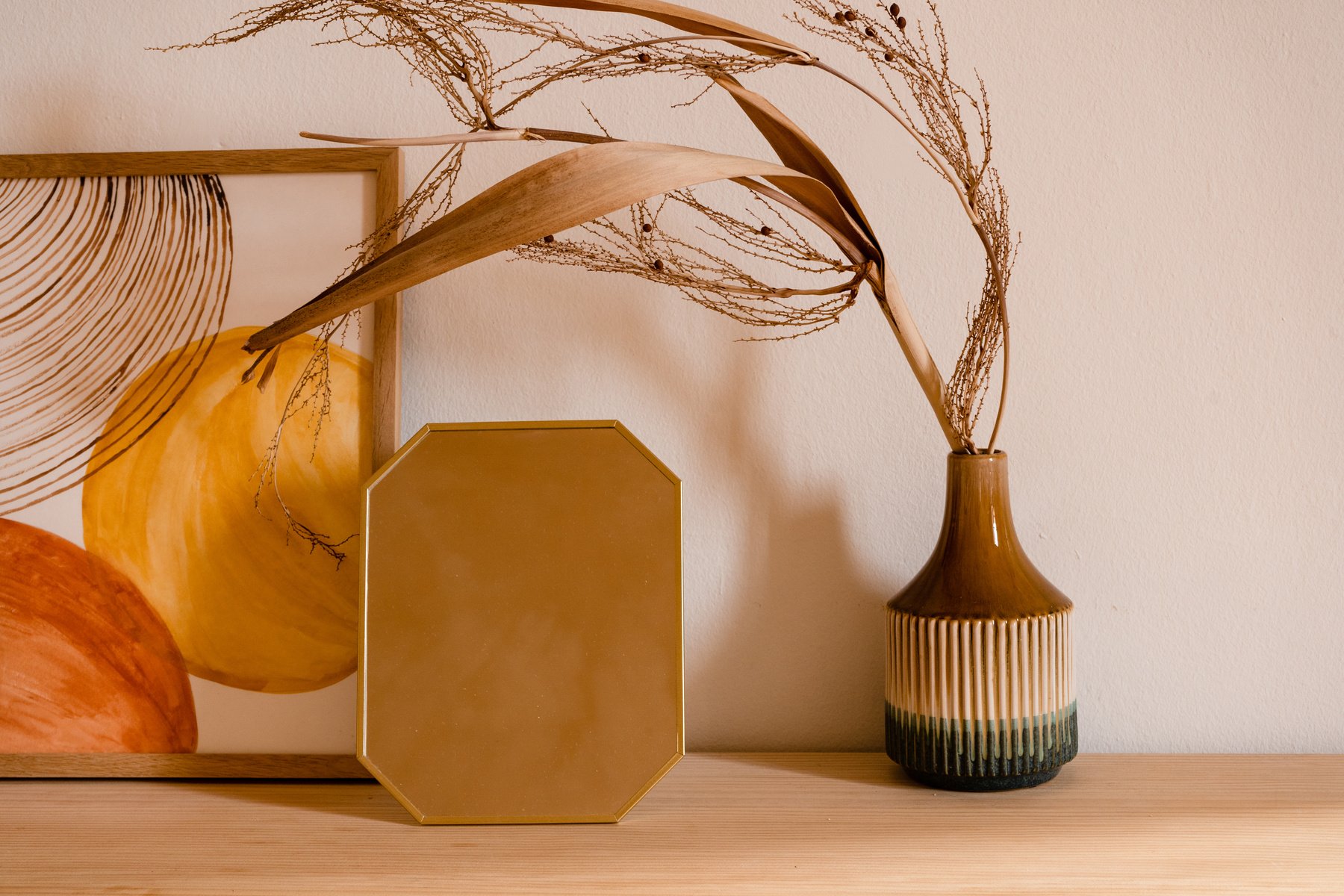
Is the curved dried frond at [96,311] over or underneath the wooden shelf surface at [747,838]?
over

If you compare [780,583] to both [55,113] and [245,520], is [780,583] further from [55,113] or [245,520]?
[55,113]

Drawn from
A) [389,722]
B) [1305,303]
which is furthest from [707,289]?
[1305,303]

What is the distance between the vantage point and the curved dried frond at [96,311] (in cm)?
78

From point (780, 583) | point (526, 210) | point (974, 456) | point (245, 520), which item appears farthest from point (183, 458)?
point (974, 456)

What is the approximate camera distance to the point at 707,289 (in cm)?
69

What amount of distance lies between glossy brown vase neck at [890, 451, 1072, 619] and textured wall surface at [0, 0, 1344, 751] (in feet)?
0.32

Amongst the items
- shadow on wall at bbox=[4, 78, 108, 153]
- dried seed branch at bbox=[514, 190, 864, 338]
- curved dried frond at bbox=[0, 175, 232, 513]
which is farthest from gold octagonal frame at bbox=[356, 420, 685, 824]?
shadow on wall at bbox=[4, 78, 108, 153]

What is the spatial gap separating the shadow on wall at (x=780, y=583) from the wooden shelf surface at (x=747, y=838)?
69 mm

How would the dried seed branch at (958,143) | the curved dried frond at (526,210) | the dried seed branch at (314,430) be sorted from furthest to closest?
the dried seed branch at (314,430)
the dried seed branch at (958,143)
the curved dried frond at (526,210)

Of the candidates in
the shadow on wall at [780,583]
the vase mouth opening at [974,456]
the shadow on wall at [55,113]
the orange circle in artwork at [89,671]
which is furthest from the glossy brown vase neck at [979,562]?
the shadow on wall at [55,113]

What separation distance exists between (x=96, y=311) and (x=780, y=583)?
0.70 m

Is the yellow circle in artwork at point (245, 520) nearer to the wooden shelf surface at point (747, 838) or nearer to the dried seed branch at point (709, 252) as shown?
the wooden shelf surface at point (747, 838)

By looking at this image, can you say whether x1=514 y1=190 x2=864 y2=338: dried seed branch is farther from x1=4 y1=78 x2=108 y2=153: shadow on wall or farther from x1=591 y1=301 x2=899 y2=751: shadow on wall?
x1=4 y1=78 x2=108 y2=153: shadow on wall

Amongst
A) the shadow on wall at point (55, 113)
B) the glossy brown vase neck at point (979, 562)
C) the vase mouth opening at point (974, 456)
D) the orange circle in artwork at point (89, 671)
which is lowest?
the orange circle in artwork at point (89, 671)
